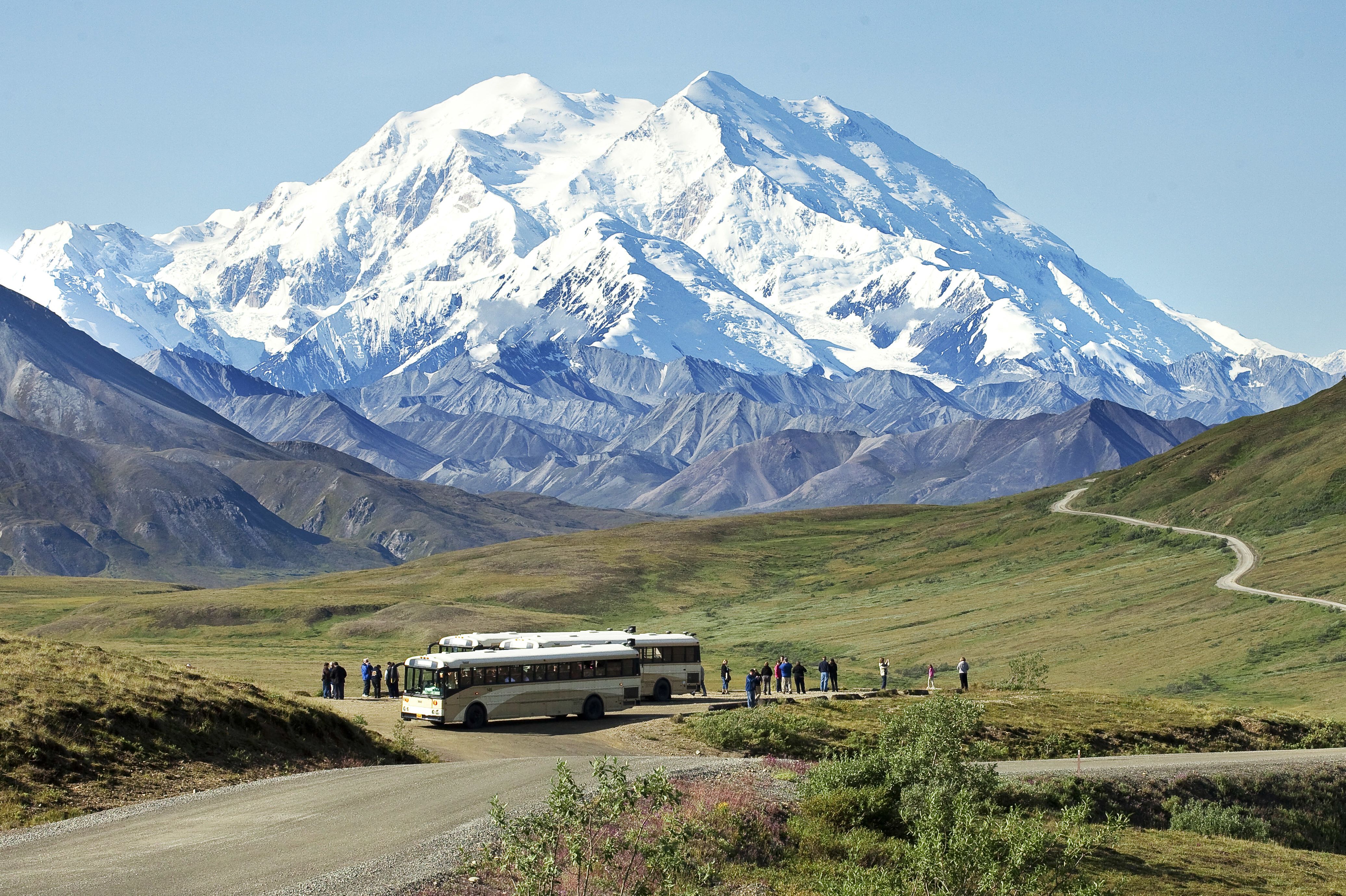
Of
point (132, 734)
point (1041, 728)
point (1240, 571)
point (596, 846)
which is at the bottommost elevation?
point (1041, 728)

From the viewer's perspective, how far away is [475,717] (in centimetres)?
5869

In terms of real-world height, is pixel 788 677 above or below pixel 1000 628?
below

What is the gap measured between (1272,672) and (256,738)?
7748 centimetres

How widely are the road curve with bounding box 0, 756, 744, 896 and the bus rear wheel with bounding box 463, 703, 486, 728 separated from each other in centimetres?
1688

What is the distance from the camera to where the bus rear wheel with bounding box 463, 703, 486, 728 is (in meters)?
58.4

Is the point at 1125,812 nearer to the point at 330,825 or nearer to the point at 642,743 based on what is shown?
the point at 642,743

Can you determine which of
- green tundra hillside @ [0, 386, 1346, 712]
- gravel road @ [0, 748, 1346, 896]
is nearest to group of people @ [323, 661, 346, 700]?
gravel road @ [0, 748, 1346, 896]

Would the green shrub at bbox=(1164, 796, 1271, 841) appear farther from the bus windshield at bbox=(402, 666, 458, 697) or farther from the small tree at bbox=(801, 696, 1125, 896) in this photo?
the bus windshield at bbox=(402, 666, 458, 697)

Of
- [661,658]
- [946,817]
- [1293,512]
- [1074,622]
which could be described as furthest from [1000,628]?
[946,817]

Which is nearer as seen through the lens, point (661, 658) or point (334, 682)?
point (334, 682)

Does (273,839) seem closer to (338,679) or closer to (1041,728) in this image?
(1041,728)

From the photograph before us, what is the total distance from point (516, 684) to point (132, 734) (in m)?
21.4

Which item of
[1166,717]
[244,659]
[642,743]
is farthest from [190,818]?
[244,659]

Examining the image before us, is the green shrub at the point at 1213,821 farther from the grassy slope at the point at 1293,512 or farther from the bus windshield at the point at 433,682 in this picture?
the grassy slope at the point at 1293,512
